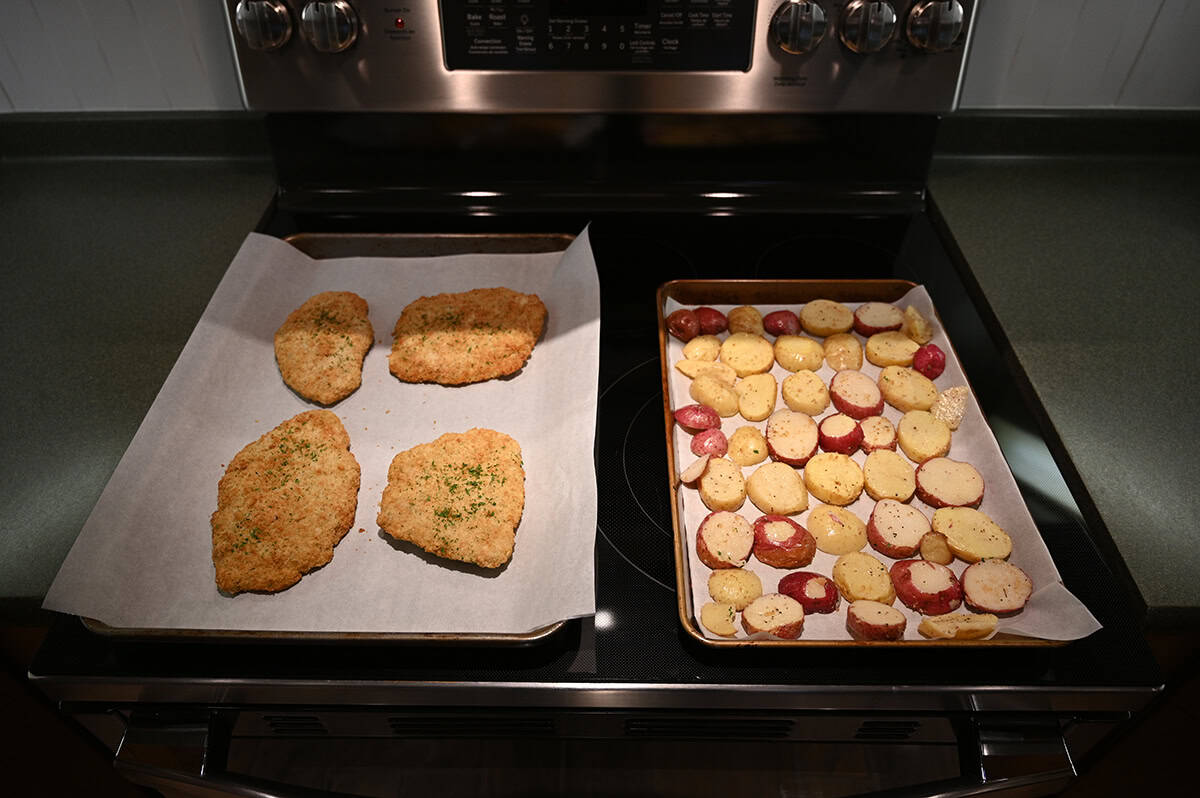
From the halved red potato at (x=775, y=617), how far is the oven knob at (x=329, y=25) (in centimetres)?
102

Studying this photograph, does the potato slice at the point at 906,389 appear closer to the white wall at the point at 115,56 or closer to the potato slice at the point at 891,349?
the potato slice at the point at 891,349

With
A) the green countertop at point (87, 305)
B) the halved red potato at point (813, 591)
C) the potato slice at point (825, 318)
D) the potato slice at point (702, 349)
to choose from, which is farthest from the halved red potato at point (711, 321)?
the green countertop at point (87, 305)

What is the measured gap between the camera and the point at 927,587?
892 mm

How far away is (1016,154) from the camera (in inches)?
60.2

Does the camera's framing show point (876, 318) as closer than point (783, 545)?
No

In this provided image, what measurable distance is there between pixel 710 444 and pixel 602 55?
654mm

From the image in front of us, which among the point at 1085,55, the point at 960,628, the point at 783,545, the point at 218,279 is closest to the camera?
the point at 960,628

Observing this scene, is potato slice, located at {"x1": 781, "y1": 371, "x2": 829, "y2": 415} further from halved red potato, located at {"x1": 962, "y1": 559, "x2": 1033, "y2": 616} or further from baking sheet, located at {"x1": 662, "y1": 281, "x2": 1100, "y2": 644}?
halved red potato, located at {"x1": 962, "y1": 559, "x2": 1033, "y2": 616}

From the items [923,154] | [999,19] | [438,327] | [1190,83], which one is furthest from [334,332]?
[1190,83]

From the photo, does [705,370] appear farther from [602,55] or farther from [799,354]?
[602,55]

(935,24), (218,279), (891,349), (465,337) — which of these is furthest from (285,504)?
(935,24)

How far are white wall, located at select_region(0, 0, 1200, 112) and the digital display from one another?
2.09 feet

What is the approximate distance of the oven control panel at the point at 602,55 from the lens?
1.19m

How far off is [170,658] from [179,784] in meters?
0.17
